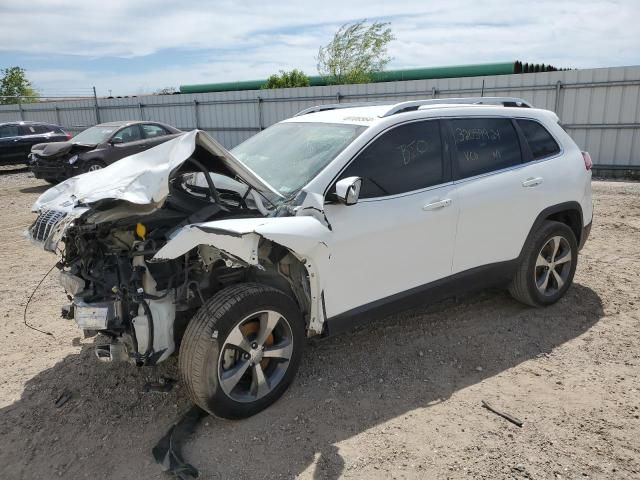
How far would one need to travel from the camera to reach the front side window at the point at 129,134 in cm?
1298

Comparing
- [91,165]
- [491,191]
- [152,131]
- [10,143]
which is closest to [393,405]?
[491,191]

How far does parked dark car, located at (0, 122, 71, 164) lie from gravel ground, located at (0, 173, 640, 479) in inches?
530

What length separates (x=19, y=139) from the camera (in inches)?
639

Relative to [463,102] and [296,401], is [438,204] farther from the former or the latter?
[296,401]

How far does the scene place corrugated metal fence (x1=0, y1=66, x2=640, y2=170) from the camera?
12.8 meters

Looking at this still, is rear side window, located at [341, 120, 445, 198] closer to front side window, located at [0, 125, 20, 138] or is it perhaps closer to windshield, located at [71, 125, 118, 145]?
windshield, located at [71, 125, 118, 145]

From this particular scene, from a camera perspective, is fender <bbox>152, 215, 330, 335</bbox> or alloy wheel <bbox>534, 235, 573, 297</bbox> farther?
alloy wheel <bbox>534, 235, 573, 297</bbox>

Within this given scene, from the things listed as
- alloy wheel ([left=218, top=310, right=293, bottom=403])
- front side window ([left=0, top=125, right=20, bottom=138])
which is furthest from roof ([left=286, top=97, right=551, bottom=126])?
front side window ([left=0, top=125, right=20, bottom=138])

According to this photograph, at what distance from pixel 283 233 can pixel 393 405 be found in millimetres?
1353

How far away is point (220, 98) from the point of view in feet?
65.3

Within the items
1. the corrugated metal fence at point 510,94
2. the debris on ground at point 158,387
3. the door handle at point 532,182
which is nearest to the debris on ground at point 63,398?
the debris on ground at point 158,387

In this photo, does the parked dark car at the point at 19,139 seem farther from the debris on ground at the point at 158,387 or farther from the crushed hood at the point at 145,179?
the debris on ground at the point at 158,387

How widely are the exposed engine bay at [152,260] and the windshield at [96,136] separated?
10155 mm

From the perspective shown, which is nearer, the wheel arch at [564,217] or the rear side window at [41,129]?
the wheel arch at [564,217]
